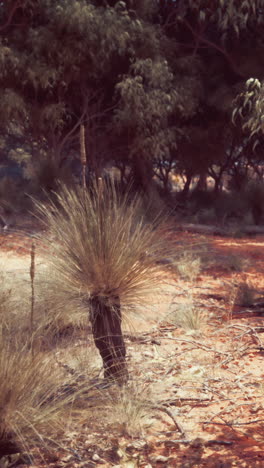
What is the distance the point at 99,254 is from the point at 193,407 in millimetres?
1167

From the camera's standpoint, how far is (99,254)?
3.40 metres

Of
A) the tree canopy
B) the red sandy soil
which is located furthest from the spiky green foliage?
the tree canopy

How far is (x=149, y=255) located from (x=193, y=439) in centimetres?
117

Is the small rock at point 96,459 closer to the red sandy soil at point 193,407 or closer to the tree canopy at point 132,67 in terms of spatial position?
the red sandy soil at point 193,407

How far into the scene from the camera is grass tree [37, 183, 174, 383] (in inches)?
134

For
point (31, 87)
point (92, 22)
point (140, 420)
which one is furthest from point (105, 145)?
point (140, 420)

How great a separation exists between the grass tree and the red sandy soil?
0.26 m

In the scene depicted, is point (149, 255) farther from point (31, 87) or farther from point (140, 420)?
point (31, 87)

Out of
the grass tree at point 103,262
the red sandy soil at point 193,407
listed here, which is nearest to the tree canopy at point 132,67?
the red sandy soil at point 193,407

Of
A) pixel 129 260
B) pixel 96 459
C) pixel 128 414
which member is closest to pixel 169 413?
pixel 128 414

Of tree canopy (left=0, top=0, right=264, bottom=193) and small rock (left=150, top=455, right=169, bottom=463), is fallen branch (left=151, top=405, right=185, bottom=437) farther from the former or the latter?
tree canopy (left=0, top=0, right=264, bottom=193)

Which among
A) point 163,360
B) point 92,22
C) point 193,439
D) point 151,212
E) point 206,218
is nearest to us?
point 193,439

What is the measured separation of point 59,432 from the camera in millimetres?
2947

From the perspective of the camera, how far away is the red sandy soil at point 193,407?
2916mm
